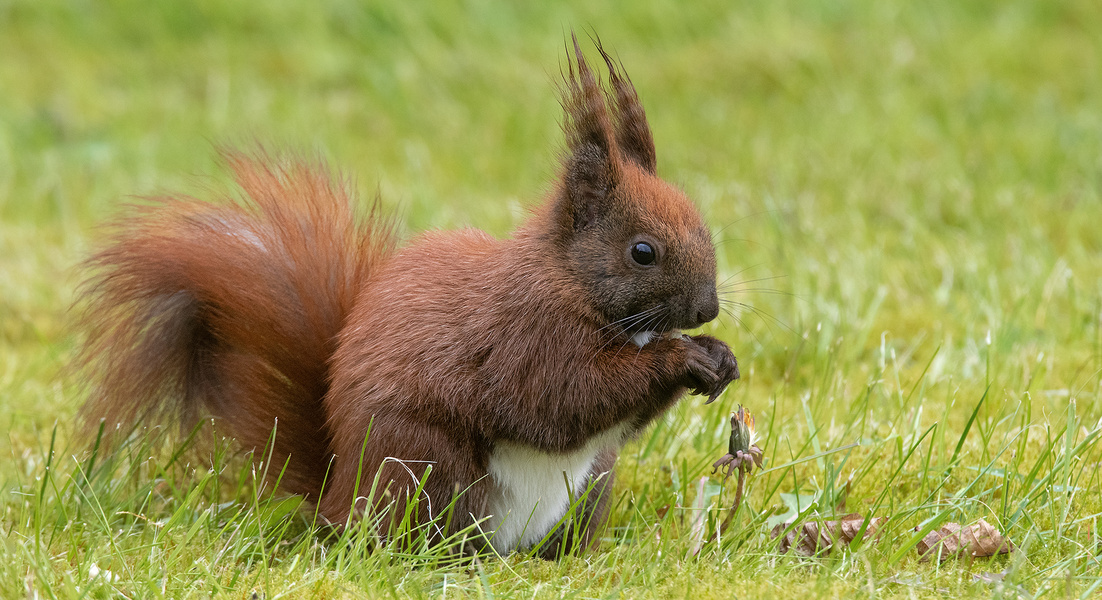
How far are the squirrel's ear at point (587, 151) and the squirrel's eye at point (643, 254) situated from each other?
0.36 ft

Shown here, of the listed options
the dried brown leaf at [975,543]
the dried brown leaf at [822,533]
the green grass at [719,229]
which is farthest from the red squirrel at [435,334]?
the dried brown leaf at [975,543]

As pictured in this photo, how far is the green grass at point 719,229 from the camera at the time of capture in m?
2.20

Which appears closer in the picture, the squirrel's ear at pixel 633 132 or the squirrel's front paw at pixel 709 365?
the squirrel's front paw at pixel 709 365

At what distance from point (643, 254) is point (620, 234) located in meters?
0.06

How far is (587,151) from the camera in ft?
7.42

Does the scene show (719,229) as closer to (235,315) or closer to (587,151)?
→ (587,151)

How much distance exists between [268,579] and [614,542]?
2.52 feet

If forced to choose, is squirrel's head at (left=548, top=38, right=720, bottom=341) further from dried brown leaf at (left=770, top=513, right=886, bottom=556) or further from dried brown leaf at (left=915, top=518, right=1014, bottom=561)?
dried brown leaf at (left=915, top=518, right=1014, bottom=561)

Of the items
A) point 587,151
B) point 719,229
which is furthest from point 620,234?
point 719,229

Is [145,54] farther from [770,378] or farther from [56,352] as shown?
[770,378]

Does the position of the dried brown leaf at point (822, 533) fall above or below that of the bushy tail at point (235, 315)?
below

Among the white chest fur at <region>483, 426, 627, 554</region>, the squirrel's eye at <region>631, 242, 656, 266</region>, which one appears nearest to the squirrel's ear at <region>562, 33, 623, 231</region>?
the squirrel's eye at <region>631, 242, 656, 266</region>

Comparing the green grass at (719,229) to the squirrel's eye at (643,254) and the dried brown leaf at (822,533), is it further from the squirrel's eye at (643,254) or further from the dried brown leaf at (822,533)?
the squirrel's eye at (643,254)

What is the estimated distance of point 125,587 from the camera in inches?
80.4
